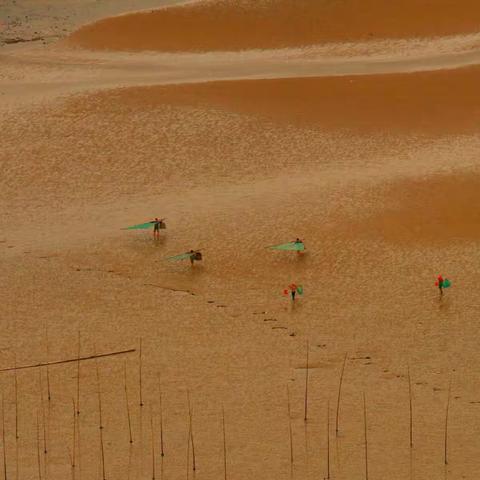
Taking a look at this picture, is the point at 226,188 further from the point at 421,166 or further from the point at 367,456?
the point at 367,456

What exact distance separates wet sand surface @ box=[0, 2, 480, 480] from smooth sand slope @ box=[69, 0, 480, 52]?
2.47m

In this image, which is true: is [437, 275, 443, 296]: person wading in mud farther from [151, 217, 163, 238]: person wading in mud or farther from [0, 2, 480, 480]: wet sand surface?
[151, 217, 163, 238]: person wading in mud

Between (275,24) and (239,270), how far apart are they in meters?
14.2

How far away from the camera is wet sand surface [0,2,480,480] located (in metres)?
16.3

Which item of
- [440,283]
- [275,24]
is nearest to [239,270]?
[440,283]

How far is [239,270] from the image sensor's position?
68.0ft

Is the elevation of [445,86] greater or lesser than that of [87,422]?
greater

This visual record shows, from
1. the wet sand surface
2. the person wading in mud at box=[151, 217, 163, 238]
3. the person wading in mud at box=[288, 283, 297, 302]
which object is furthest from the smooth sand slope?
the person wading in mud at box=[288, 283, 297, 302]

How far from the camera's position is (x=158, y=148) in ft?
83.8

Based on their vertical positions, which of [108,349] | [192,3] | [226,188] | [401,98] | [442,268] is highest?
[192,3]

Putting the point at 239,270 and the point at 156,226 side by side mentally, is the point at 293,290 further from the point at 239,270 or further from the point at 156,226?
the point at 156,226

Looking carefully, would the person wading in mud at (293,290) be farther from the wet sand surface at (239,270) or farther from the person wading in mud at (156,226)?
the person wading in mud at (156,226)

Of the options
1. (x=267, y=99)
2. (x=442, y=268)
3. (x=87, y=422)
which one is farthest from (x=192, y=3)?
(x=87, y=422)

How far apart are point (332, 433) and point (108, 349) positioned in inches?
162
